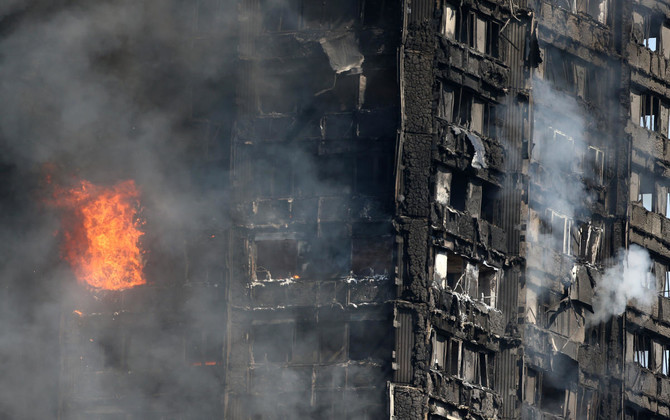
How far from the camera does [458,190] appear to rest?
62.3 metres

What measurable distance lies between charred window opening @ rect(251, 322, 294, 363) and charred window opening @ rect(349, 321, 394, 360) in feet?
6.99

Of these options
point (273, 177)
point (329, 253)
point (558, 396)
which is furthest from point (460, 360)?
point (273, 177)

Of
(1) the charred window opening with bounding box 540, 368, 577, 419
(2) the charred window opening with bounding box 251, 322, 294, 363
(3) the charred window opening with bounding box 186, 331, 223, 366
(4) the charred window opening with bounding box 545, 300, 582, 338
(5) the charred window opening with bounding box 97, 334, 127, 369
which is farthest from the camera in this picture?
(4) the charred window opening with bounding box 545, 300, 582, 338

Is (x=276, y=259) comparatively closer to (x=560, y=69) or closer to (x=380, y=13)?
(x=380, y=13)

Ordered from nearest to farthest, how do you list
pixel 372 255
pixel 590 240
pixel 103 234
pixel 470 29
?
pixel 372 255 → pixel 103 234 → pixel 470 29 → pixel 590 240

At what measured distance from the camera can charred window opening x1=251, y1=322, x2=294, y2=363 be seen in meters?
60.6

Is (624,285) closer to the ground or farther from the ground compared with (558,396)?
farther from the ground

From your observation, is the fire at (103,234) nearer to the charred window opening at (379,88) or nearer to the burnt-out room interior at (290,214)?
the burnt-out room interior at (290,214)

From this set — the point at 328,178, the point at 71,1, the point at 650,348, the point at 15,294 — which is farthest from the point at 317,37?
the point at 650,348

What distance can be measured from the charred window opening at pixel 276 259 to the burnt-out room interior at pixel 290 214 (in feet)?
0.25

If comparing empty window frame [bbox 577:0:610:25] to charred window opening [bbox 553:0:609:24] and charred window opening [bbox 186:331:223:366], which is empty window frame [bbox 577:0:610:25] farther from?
charred window opening [bbox 186:331:223:366]

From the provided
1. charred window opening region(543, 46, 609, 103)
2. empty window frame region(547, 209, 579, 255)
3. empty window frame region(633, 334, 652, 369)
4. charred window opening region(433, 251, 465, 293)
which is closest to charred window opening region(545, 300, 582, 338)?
empty window frame region(547, 209, 579, 255)

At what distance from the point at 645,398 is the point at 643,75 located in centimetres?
1229

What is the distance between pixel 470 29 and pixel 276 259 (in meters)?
10.6
